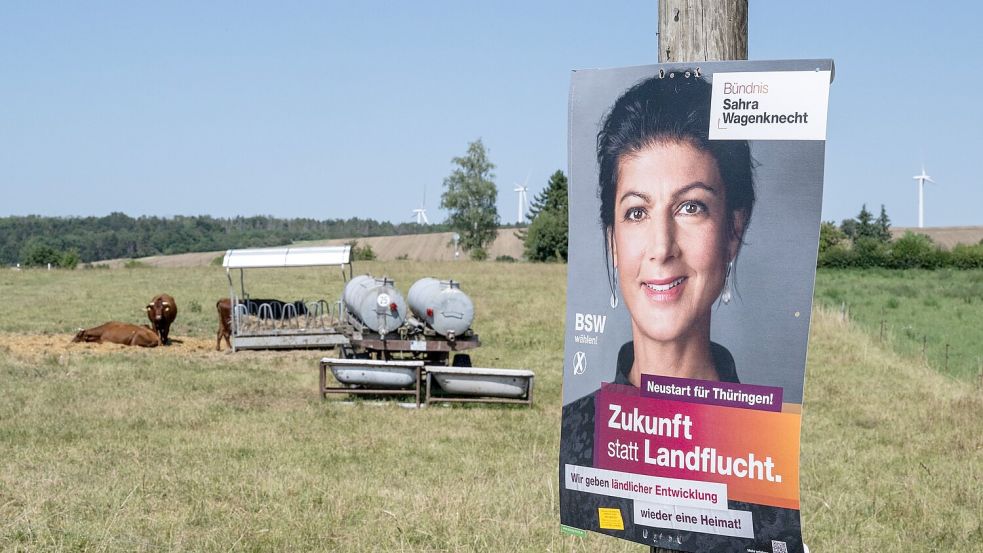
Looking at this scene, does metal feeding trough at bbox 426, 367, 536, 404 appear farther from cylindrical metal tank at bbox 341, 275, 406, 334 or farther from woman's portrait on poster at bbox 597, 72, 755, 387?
woman's portrait on poster at bbox 597, 72, 755, 387

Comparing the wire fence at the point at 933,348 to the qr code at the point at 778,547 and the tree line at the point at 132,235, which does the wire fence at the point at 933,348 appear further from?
the tree line at the point at 132,235

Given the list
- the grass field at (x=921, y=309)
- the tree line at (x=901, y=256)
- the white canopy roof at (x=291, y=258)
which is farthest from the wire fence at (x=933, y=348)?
the tree line at (x=901, y=256)

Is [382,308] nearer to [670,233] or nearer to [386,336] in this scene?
[386,336]

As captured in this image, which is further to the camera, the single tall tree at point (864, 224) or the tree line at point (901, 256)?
the single tall tree at point (864, 224)

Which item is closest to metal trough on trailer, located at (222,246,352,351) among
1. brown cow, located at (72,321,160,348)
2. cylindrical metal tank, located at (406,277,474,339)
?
brown cow, located at (72,321,160,348)

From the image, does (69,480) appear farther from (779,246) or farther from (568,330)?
(779,246)

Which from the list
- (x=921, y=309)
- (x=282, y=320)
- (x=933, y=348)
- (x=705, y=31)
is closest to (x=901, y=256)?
(x=921, y=309)

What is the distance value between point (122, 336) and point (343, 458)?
13.4 m

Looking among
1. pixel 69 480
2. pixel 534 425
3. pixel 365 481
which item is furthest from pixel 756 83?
pixel 534 425

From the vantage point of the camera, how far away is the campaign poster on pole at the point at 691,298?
3.41m

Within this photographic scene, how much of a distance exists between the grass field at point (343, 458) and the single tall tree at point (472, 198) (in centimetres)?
8447

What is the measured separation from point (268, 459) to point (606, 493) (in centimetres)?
709

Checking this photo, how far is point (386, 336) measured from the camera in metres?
16.7

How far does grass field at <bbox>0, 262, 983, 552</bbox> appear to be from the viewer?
6980 millimetres
